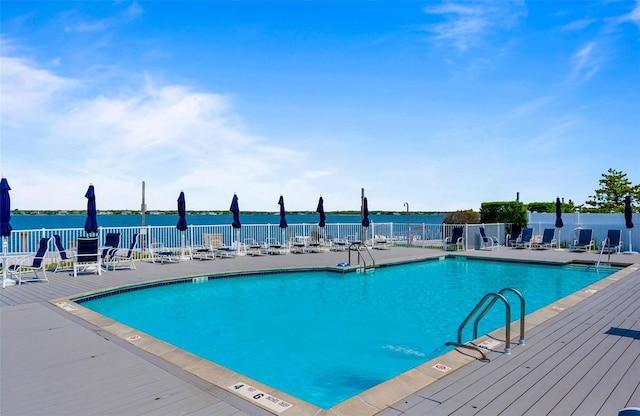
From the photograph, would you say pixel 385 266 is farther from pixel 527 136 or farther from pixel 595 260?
pixel 527 136

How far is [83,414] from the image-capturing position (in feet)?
8.25

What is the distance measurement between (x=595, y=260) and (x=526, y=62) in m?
6.12

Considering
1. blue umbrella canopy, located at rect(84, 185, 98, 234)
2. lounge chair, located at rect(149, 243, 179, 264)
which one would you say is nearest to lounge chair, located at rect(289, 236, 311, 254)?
lounge chair, located at rect(149, 243, 179, 264)

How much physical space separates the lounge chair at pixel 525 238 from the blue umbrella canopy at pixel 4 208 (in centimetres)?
1596

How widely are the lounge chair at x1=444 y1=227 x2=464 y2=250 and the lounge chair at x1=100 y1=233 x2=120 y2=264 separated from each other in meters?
11.2

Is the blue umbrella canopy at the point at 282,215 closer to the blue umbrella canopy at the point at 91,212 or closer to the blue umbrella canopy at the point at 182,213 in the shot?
the blue umbrella canopy at the point at 182,213

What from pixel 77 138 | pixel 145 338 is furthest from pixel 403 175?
pixel 145 338

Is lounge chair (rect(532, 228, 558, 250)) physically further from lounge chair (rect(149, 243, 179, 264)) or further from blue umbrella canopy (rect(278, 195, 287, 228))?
lounge chair (rect(149, 243, 179, 264))

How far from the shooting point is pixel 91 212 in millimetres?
9398

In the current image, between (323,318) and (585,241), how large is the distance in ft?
40.1

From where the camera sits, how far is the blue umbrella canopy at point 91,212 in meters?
9.31

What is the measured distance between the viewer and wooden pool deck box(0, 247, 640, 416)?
260 cm

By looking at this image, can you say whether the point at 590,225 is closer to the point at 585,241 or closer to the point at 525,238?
the point at 585,241

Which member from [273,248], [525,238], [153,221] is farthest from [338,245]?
[153,221]
